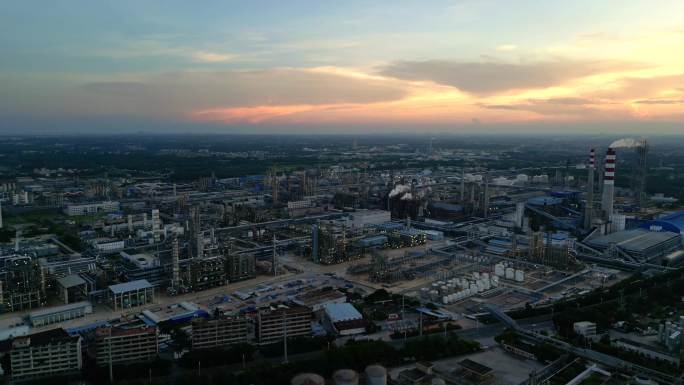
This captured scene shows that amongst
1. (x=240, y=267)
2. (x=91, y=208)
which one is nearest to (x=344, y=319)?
(x=240, y=267)

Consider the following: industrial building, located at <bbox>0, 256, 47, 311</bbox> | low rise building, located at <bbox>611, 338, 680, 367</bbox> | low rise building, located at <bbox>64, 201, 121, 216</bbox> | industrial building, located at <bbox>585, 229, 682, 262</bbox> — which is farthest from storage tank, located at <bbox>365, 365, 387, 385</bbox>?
low rise building, located at <bbox>64, 201, 121, 216</bbox>

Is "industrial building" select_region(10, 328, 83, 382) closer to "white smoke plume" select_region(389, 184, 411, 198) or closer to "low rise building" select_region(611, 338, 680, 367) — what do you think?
"low rise building" select_region(611, 338, 680, 367)

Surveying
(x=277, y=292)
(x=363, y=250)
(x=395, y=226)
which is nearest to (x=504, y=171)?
(x=395, y=226)

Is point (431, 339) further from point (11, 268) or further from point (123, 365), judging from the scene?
point (11, 268)

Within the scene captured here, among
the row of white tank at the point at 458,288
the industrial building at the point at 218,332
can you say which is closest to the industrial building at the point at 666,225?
the row of white tank at the point at 458,288

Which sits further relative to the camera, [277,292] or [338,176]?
[338,176]

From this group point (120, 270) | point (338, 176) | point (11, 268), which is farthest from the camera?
point (338, 176)

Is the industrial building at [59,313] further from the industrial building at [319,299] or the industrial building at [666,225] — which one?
the industrial building at [666,225]
